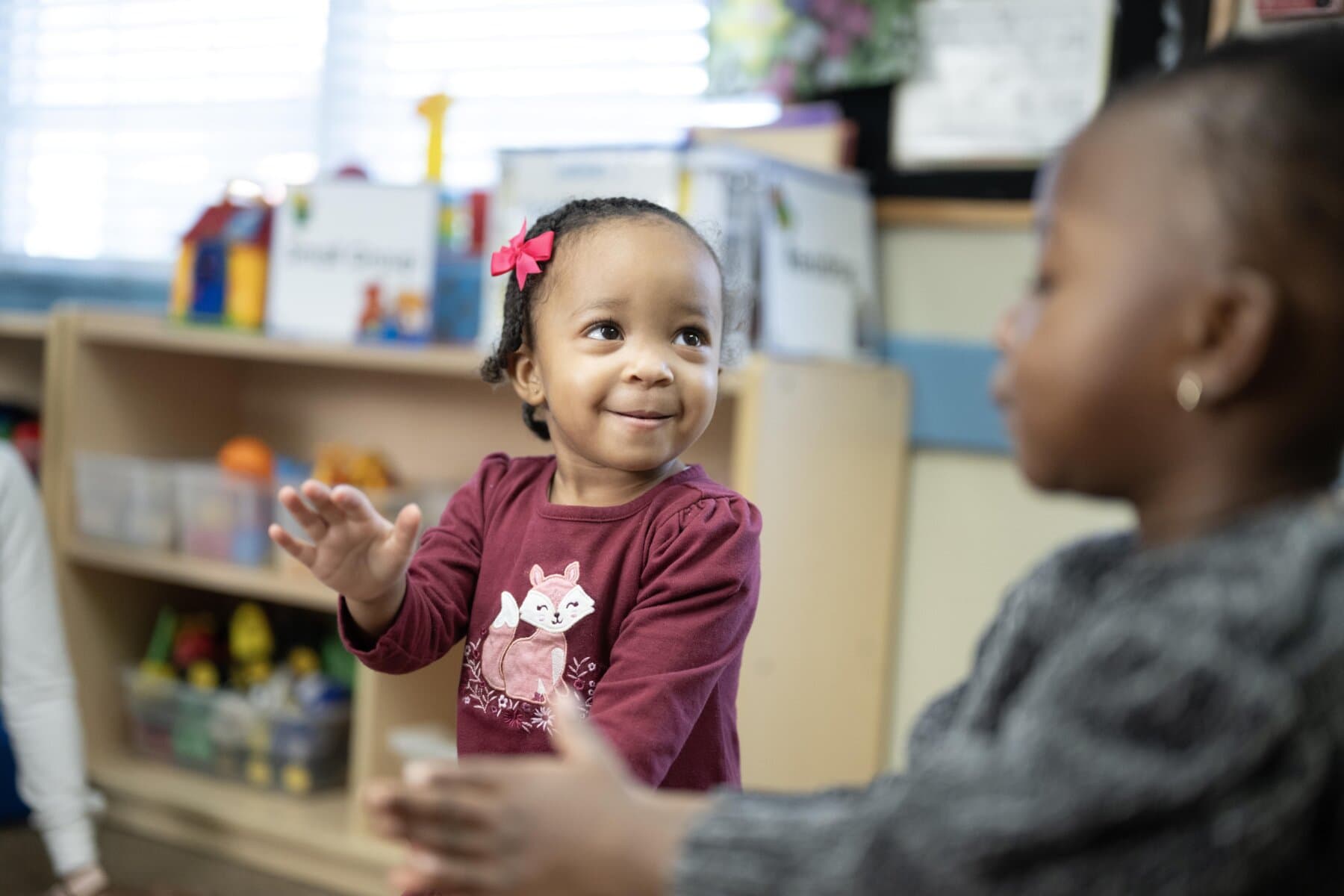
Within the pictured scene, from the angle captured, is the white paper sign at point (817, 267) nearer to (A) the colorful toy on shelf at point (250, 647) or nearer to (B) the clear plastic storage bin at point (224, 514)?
(B) the clear plastic storage bin at point (224, 514)

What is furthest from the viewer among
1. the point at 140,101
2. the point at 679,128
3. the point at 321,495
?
the point at 140,101

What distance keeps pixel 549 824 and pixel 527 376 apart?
57 cm

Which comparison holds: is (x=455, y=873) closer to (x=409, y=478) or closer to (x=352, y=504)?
(x=352, y=504)

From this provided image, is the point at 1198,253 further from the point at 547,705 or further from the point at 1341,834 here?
the point at 547,705

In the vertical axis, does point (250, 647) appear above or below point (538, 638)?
below

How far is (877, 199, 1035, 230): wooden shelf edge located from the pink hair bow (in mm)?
1233

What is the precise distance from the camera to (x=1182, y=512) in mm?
558

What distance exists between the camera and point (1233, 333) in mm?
531

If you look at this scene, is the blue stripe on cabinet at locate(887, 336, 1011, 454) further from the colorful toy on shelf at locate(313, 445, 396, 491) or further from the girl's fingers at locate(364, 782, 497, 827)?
the girl's fingers at locate(364, 782, 497, 827)

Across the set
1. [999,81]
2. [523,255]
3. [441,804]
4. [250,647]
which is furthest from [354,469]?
[441,804]

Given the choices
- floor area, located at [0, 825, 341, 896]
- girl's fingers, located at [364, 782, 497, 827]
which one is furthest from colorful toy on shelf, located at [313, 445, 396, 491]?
girl's fingers, located at [364, 782, 497, 827]

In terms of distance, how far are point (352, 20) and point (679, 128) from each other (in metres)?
0.84

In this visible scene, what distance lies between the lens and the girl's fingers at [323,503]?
2.92 feet

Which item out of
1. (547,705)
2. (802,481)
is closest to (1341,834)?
(547,705)
